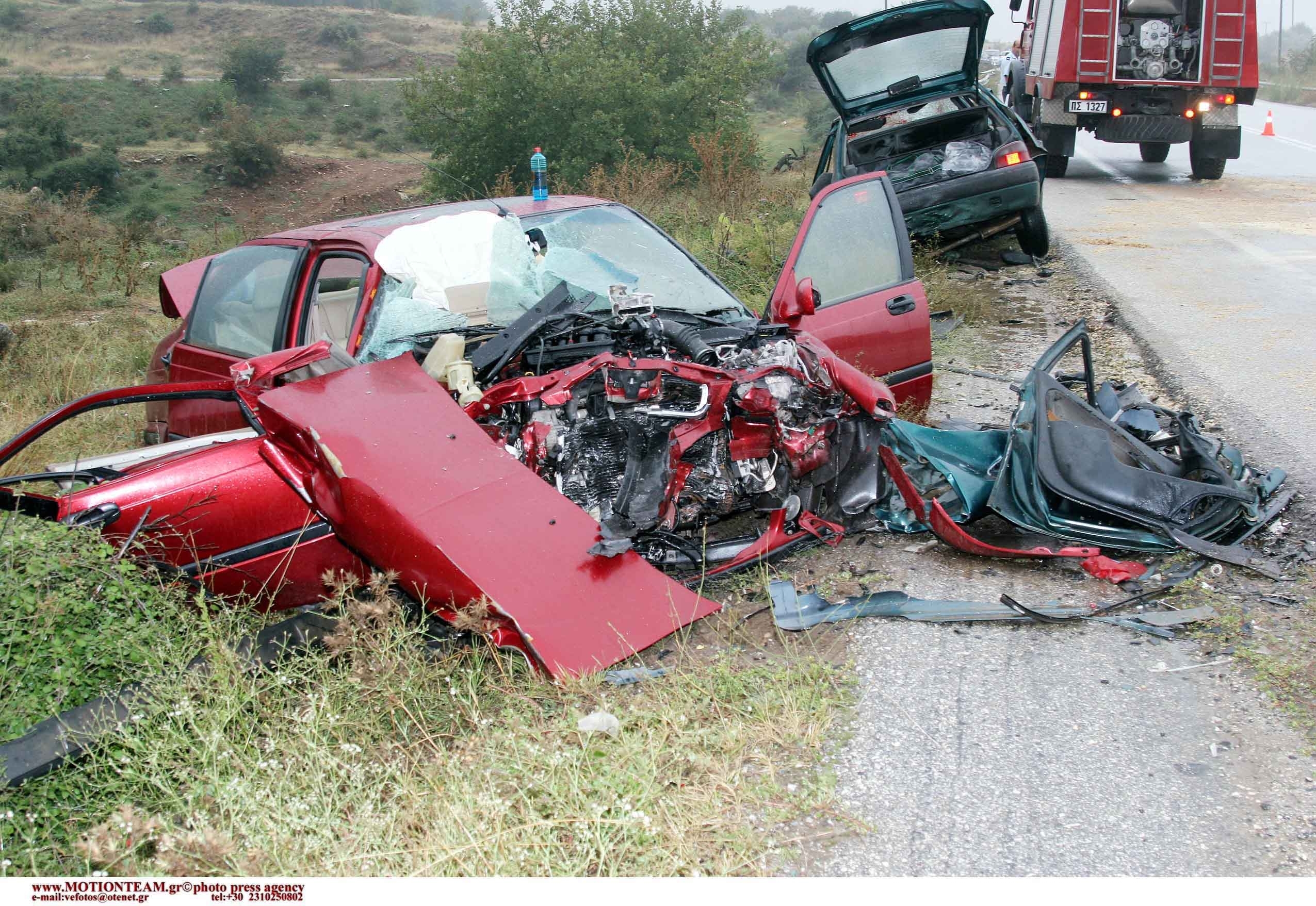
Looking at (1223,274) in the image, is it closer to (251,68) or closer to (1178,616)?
(1178,616)

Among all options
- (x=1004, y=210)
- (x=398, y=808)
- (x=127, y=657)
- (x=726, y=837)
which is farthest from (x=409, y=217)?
(x=1004, y=210)

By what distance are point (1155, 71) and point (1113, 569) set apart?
13.0 metres

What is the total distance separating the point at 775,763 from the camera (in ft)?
9.66

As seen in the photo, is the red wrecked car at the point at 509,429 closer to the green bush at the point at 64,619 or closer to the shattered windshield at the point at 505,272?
the shattered windshield at the point at 505,272

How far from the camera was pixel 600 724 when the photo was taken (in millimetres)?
3064

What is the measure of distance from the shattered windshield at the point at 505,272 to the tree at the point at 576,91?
12.6 meters

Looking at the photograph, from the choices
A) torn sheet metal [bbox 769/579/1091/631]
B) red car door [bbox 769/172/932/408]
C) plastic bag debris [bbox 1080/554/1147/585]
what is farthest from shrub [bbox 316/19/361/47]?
plastic bag debris [bbox 1080/554/1147/585]

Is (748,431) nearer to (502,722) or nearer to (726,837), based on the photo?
(502,722)

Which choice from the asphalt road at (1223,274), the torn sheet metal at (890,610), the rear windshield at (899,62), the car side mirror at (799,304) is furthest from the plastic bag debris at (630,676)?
the rear windshield at (899,62)

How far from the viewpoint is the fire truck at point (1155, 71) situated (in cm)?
1389

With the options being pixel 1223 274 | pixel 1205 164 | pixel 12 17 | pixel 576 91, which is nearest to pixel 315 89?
pixel 12 17

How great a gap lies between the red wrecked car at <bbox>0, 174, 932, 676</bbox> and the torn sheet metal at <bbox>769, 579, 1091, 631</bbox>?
0.32 meters

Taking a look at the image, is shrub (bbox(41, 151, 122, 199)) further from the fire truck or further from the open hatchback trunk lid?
the fire truck

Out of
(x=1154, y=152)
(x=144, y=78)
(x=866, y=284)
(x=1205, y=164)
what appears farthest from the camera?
(x=144, y=78)
